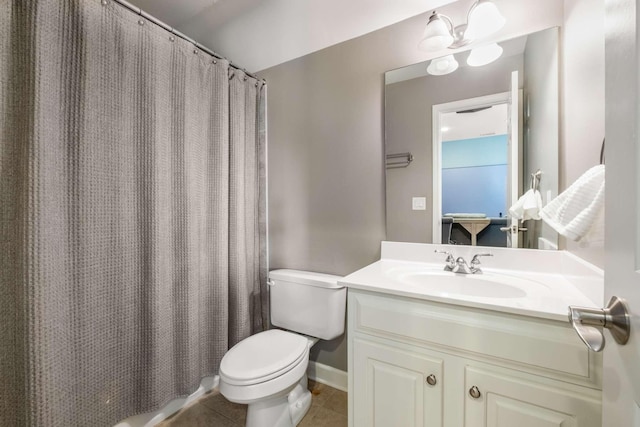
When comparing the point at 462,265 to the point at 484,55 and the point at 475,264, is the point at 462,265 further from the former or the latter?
the point at 484,55

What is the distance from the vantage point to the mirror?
45.7 inches

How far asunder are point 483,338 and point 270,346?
96 centimetres

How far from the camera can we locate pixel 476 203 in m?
1.31

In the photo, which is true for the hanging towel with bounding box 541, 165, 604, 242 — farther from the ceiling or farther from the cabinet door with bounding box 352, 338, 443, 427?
the ceiling

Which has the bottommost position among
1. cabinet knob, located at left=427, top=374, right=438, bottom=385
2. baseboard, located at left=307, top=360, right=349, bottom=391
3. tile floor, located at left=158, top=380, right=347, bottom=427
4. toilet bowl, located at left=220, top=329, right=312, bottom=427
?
tile floor, located at left=158, top=380, right=347, bottom=427

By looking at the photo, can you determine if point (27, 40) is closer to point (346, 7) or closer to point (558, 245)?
point (346, 7)

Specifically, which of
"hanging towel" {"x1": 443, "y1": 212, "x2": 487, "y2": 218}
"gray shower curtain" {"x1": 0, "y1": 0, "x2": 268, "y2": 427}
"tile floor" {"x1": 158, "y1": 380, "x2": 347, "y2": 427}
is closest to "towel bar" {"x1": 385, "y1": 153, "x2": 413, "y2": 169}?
"hanging towel" {"x1": 443, "y1": 212, "x2": 487, "y2": 218}

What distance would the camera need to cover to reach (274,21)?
68.1 inches

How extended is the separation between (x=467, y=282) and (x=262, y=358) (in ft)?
3.28

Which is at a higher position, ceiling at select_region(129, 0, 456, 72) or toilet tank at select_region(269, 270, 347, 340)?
ceiling at select_region(129, 0, 456, 72)

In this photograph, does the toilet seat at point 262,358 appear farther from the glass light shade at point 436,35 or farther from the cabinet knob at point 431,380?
the glass light shade at point 436,35

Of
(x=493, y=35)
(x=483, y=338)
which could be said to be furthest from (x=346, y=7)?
(x=483, y=338)

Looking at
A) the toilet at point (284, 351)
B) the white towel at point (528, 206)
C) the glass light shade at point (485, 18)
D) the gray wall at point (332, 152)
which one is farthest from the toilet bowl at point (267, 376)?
the glass light shade at point (485, 18)

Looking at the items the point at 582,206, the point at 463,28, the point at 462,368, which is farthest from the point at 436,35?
the point at 462,368
